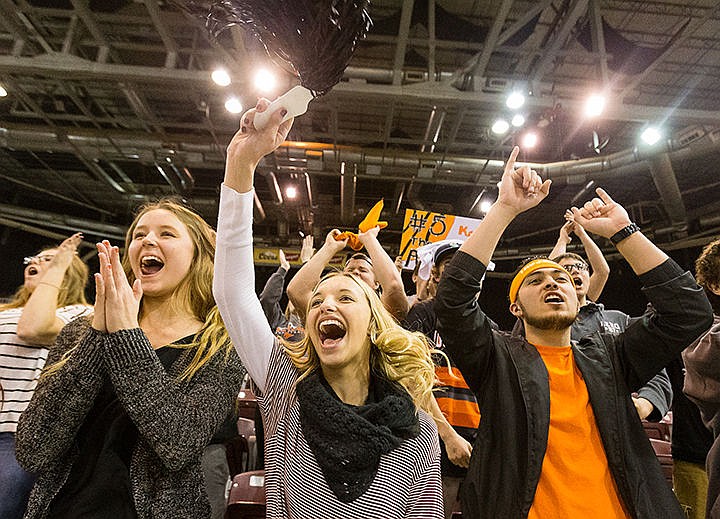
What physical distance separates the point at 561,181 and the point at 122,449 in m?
6.94

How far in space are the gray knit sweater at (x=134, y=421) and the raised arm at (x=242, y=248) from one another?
23 cm

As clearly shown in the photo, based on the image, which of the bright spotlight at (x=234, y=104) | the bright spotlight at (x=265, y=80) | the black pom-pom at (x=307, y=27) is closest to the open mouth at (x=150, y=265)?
the black pom-pom at (x=307, y=27)

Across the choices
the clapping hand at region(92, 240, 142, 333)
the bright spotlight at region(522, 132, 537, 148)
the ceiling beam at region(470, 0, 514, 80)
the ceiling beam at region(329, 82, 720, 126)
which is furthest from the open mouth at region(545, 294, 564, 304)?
the bright spotlight at region(522, 132, 537, 148)

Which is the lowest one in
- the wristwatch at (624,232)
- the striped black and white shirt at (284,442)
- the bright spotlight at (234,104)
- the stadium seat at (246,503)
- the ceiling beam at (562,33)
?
the stadium seat at (246,503)

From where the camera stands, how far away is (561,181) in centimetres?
691

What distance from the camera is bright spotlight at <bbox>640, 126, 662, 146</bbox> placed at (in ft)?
19.6

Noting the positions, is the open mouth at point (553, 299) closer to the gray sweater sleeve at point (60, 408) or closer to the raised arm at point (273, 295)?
the gray sweater sleeve at point (60, 408)

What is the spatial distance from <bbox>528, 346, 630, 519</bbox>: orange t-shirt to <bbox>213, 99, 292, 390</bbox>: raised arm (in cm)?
97

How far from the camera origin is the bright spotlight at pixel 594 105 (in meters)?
4.91

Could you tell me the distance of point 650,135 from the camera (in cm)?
604

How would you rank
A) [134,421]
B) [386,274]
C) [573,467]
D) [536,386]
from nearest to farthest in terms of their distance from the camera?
[134,421], [573,467], [536,386], [386,274]

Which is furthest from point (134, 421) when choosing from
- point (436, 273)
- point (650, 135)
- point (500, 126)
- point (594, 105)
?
point (650, 135)

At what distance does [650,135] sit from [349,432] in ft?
21.0

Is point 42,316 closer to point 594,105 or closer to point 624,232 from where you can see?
point 624,232
